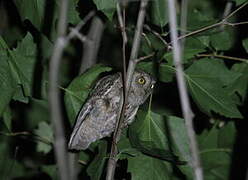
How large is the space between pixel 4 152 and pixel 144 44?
1179 millimetres

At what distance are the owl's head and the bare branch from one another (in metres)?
0.52

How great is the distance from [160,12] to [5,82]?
30.3 inches

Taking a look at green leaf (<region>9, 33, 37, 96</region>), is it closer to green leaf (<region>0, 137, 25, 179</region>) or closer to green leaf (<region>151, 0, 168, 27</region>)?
green leaf (<region>151, 0, 168, 27</region>)

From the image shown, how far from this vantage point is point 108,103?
2018 millimetres

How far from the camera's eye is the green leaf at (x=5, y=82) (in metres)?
1.75

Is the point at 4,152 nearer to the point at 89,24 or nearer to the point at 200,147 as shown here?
the point at 89,24

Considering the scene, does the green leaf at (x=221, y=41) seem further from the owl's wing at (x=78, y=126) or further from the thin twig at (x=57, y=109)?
the thin twig at (x=57, y=109)

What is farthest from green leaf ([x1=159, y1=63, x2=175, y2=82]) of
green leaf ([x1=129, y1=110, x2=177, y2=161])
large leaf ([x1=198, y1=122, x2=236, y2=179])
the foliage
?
large leaf ([x1=198, y1=122, x2=236, y2=179])

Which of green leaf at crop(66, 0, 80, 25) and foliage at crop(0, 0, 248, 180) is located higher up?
green leaf at crop(66, 0, 80, 25)

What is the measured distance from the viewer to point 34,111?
3123mm

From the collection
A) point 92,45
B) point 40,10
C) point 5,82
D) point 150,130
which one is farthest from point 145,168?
point 92,45

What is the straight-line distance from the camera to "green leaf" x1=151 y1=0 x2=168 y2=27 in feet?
6.47

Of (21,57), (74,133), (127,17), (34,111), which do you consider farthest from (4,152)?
(127,17)

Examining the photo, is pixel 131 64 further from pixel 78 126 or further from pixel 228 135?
pixel 228 135
